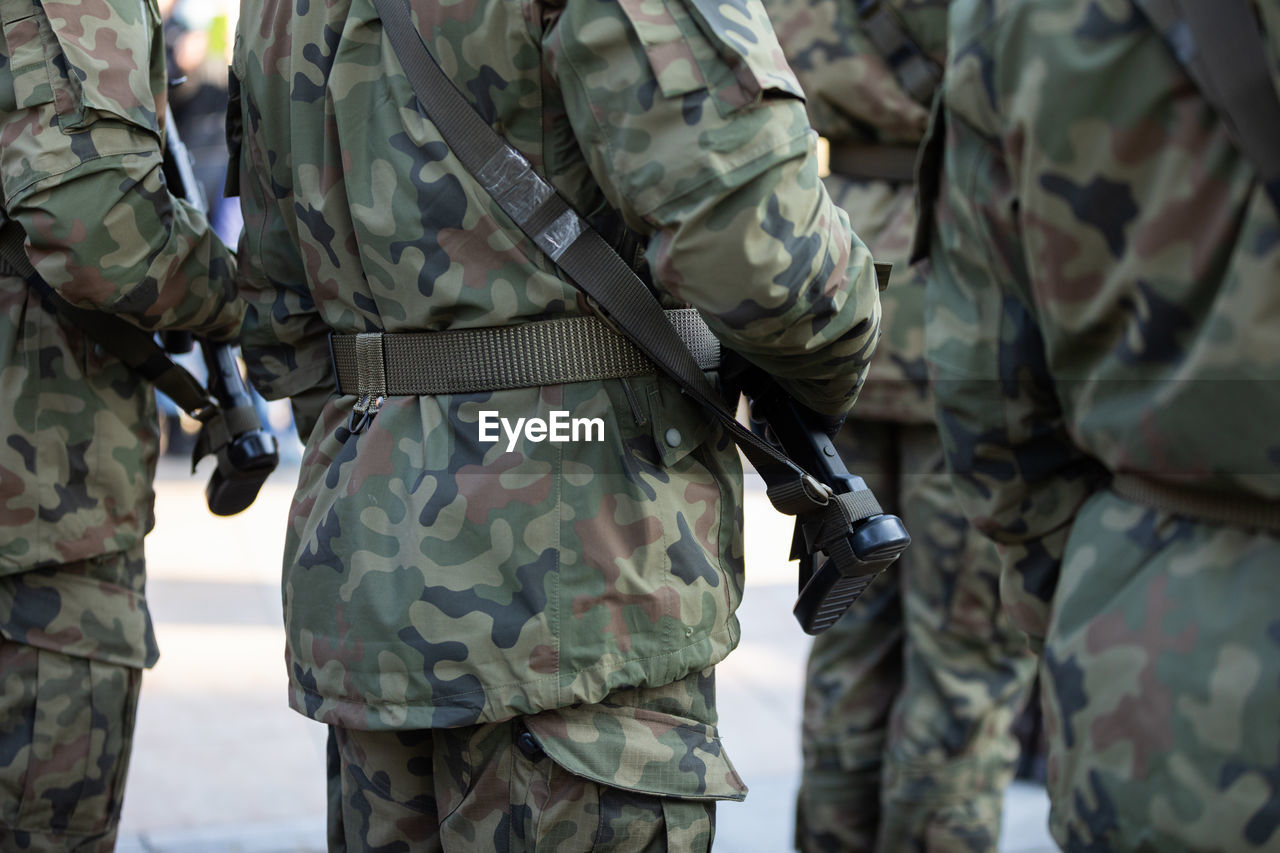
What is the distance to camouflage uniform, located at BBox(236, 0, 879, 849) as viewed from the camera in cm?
169

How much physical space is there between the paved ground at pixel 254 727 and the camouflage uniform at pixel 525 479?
1.71 m

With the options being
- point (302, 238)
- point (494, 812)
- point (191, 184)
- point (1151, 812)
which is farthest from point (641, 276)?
point (191, 184)

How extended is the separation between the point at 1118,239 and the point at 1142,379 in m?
0.13

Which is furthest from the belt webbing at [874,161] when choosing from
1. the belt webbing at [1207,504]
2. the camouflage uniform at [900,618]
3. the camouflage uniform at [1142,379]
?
the belt webbing at [1207,504]

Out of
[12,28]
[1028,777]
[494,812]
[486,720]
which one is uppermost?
[12,28]

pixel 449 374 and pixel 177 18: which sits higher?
→ pixel 449 374

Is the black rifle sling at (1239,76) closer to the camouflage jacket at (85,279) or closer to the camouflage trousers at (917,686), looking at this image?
the camouflage jacket at (85,279)

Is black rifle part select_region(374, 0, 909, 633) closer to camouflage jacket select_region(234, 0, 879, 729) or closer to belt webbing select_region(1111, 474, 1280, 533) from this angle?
camouflage jacket select_region(234, 0, 879, 729)

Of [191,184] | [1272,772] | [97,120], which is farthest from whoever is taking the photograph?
[191,184]

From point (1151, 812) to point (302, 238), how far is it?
4.38 ft

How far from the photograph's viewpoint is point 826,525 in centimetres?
195

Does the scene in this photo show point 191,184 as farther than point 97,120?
Yes

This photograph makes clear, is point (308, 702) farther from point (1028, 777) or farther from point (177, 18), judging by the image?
point (177, 18)

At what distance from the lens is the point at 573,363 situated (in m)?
1.81
